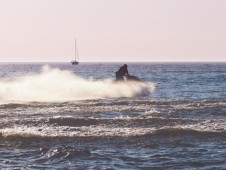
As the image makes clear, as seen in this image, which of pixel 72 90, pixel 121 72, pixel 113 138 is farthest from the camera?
pixel 72 90

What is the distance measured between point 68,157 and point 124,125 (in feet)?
21.4

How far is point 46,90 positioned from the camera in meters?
44.2

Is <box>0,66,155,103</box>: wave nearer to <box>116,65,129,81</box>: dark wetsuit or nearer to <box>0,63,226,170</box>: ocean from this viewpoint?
<box>116,65,129,81</box>: dark wetsuit

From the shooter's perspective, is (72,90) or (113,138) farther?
(72,90)

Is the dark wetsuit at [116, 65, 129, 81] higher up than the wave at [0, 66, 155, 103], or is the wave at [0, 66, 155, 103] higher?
the dark wetsuit at [116, 65, 129, 81]

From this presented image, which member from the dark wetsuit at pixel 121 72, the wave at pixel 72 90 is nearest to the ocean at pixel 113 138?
the wave at pixel 72 90

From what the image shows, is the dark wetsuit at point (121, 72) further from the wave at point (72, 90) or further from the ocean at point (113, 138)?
the ocean at point (113, 138)

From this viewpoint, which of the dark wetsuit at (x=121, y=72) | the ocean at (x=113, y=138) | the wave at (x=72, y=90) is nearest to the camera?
the ocean at (x=113, y=138)

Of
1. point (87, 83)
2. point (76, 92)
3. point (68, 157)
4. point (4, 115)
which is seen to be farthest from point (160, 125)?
point (87, 83)

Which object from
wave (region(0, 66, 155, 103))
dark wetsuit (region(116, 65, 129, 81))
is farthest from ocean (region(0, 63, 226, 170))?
dark wetsuit (region(116, 65, 129, 81))

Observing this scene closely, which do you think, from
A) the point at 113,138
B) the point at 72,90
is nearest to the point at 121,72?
the point at 72,90

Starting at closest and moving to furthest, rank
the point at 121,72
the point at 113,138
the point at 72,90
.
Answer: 1. the point at 113,138
2. the point at 121,72
3. the point at 72,90

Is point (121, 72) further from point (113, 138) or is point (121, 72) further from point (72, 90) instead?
point (113, 138)

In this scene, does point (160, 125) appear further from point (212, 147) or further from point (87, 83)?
point (87, 83)
